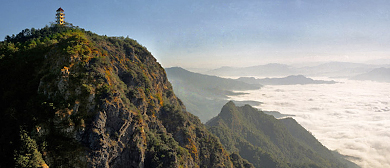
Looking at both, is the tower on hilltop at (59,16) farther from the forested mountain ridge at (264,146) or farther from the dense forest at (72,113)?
the forested mountain ridge at (264,146)

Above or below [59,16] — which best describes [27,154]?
below

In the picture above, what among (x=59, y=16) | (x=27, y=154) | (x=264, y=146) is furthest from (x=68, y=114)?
(x=264, y=146)

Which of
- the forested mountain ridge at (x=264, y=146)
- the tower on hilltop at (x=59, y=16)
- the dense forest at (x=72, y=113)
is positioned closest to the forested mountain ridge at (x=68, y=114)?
the dense forest at (x=72, y=113)

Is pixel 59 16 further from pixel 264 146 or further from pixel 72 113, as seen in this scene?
pixel 264 146

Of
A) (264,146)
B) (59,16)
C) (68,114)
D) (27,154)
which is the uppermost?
(59,16)

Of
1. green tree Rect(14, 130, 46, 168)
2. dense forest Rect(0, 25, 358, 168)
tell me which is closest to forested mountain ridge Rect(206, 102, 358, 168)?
dense forest Rect(0, 25, 358, 168)

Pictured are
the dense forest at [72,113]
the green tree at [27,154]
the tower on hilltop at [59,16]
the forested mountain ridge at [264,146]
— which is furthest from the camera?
the forested mountain ridge at [264,146]

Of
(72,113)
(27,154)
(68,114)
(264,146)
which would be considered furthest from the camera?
(264,146)

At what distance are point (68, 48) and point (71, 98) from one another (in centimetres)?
903

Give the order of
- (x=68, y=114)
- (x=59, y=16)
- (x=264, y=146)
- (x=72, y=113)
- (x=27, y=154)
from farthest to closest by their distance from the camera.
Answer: (x=264, y=146)
(x=59, y=16)
(x=72, y=113)
(x=68, y=114)
(x=27, y=154)

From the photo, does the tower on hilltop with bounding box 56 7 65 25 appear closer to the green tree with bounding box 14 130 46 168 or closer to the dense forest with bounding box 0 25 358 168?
the dense forest with bounding box 0 25 358 168

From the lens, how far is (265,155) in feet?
461

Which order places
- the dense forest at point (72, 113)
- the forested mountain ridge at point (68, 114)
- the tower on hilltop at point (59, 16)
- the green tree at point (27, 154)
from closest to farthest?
the green tree at point (27, 154), the forested mountain ridge at point (68, 114), the dense forest at point (72, 113), the tower on hilltop at point (59, 16)

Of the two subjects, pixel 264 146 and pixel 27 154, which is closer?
pixel 27 154
